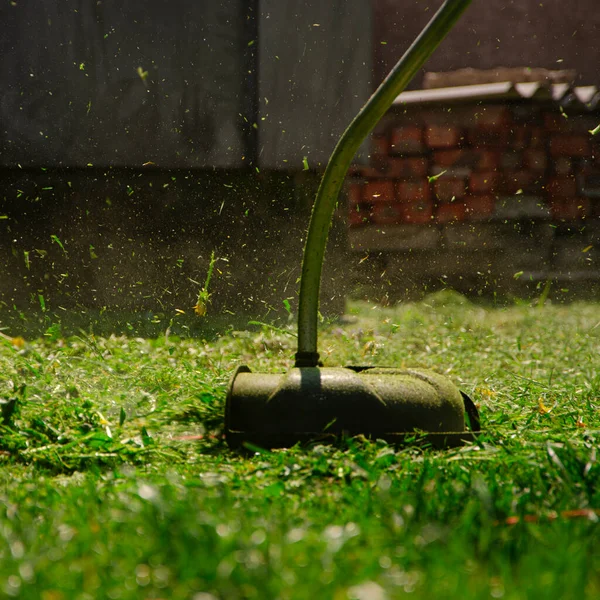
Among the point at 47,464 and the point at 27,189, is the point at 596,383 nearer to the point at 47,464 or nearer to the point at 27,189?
the point at 47,464

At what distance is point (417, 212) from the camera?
575 cm

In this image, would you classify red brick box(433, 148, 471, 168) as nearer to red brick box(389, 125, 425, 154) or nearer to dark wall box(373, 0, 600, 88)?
red brick box(389, 125, 425, 154)

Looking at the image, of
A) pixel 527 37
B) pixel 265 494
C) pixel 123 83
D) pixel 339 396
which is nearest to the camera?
A: pixel 265 494

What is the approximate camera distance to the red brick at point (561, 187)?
5.81 m

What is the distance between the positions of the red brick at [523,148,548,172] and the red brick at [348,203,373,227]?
3.67 ft

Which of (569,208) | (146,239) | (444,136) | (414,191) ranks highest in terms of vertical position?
(444,136)

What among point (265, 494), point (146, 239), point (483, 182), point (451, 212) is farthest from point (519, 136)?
point (265, 494)

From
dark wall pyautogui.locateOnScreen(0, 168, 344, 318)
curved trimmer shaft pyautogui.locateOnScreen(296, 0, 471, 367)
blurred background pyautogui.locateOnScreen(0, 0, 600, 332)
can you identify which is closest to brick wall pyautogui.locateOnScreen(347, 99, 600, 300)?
blurred background pyautogui.locateOnScreen(0, 0, 600, 332)

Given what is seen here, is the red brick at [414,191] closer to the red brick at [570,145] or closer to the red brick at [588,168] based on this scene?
the red brick at [570,145]

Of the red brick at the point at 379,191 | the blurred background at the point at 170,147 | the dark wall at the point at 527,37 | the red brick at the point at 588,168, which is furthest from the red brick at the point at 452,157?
the dark wall at the point at 527,37

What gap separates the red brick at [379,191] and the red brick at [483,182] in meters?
0.54

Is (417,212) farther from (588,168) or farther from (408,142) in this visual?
(588,168)

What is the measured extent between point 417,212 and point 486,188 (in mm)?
488

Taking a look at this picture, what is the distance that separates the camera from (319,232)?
6.82ft
